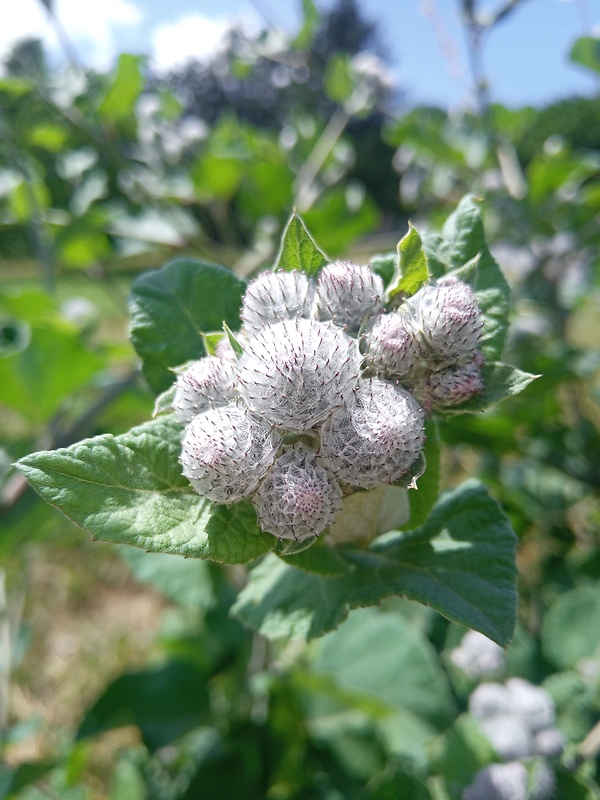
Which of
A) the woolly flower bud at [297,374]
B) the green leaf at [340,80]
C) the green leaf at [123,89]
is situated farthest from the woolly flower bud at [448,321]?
the green leaf at [340,80]

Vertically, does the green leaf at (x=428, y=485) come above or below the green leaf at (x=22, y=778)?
above

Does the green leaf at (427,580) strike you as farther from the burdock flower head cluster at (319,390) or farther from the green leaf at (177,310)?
the green leaf at (177,310)

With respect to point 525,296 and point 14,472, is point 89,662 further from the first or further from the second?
point 525,296

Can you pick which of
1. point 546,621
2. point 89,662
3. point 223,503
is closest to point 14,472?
point 223,503

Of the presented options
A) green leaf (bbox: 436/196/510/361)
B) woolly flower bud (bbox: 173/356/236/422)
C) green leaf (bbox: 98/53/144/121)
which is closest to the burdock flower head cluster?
woolly flower bud (bbox: 173/356/236/422)

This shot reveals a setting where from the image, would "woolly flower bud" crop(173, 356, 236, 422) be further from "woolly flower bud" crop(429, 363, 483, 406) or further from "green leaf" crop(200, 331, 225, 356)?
"woolly flower bud" crop(429, 363, 483, 406)

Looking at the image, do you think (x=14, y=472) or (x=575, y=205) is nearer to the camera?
(x=14, y=472)
